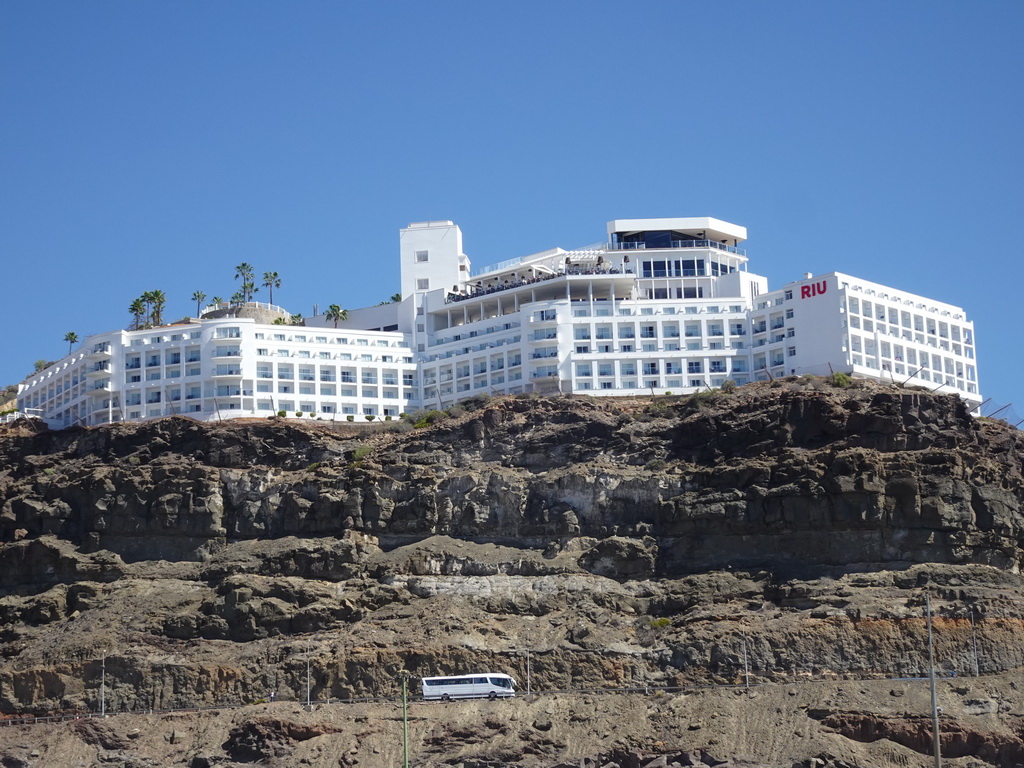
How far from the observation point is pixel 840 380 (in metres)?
130

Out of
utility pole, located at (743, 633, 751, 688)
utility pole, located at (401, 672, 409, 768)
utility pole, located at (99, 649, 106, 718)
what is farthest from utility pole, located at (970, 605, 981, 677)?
utility pole, located at (99, 649, 106, 718)

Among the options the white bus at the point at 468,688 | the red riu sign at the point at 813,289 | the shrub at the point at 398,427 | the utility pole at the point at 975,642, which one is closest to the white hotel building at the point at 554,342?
the red riu sign at the point at 813,289

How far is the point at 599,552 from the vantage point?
121 m

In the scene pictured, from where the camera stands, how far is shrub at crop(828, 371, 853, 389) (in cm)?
13012

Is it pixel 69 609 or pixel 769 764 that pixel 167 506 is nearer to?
pixel 69 609

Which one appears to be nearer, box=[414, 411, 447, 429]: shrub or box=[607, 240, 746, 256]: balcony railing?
box=[414, 411, 447, 429]: shrub

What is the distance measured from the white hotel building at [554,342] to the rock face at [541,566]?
20.1 ft

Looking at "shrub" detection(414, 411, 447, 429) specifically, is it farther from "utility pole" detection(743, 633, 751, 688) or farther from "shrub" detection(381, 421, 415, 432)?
"utility pole" detection(743, 633, 751, 688)

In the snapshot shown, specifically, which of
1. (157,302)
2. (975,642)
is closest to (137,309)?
(157,302)

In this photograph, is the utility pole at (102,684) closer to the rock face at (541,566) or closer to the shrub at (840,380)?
the rock face at (541,566)

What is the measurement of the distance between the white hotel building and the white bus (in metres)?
34.7

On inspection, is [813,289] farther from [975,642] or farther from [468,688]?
[468,688]

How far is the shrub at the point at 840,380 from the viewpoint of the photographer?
5123 inches

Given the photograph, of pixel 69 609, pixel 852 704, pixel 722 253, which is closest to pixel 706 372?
pixel 722 253
